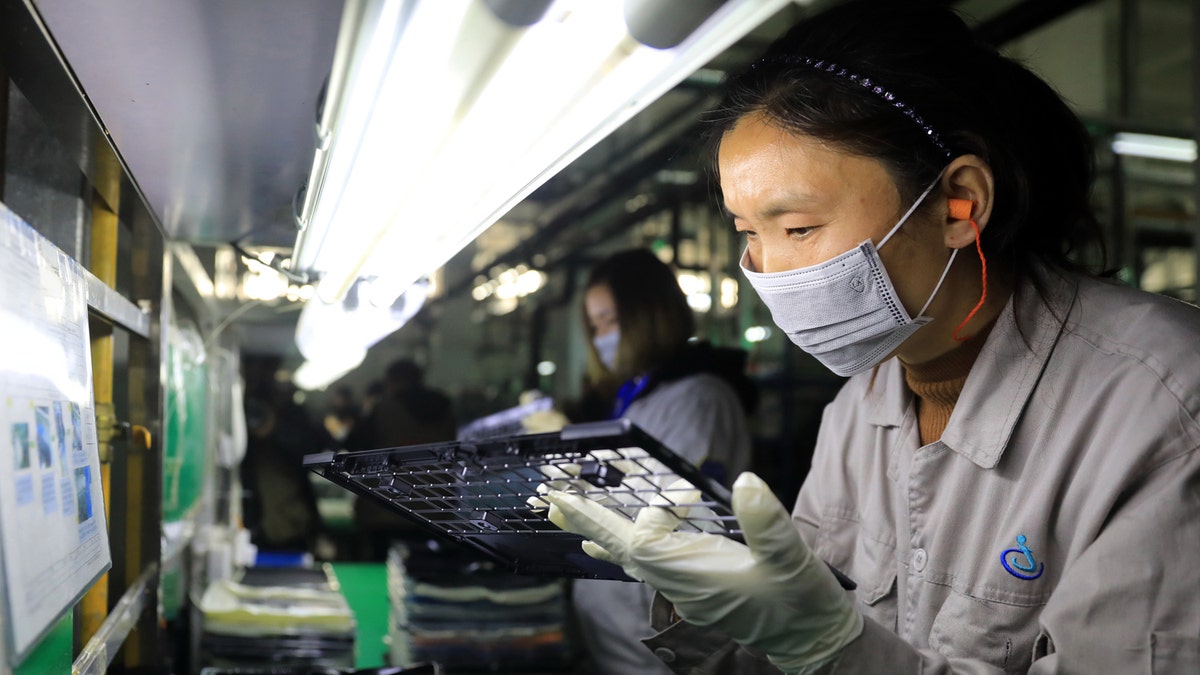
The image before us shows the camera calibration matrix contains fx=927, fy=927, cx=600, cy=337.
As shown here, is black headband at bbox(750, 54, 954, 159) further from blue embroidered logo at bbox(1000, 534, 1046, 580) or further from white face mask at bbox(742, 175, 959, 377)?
blue embroidered logo at bbox(1000, 534, 1046, 580)

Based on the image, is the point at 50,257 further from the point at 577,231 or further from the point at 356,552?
the point at 577,231

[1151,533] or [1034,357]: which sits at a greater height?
[1034,357]

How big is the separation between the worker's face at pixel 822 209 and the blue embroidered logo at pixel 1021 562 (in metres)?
0.35

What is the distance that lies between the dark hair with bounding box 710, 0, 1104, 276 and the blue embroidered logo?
44 cm

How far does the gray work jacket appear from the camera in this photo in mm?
1045

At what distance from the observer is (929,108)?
4.27ft

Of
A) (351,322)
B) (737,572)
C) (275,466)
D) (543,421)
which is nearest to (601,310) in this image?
(543,421)

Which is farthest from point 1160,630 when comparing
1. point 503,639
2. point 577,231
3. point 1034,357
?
point 577,231

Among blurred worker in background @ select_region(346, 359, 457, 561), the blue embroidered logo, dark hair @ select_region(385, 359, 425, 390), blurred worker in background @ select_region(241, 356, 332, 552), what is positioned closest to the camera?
the blue embroidered logo

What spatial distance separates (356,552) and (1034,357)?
397 cm

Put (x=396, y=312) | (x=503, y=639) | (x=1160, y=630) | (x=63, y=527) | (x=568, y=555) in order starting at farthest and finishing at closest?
(x=503, y=639)
(x=396, y=312)
(x=568, y=555)
(x=1160, y=630)
(x=63, y=527)

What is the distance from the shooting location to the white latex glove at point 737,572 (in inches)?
37.7

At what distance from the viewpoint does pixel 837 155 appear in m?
1.29

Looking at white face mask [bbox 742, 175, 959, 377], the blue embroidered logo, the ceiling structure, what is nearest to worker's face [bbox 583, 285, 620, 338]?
the ceiling structure
